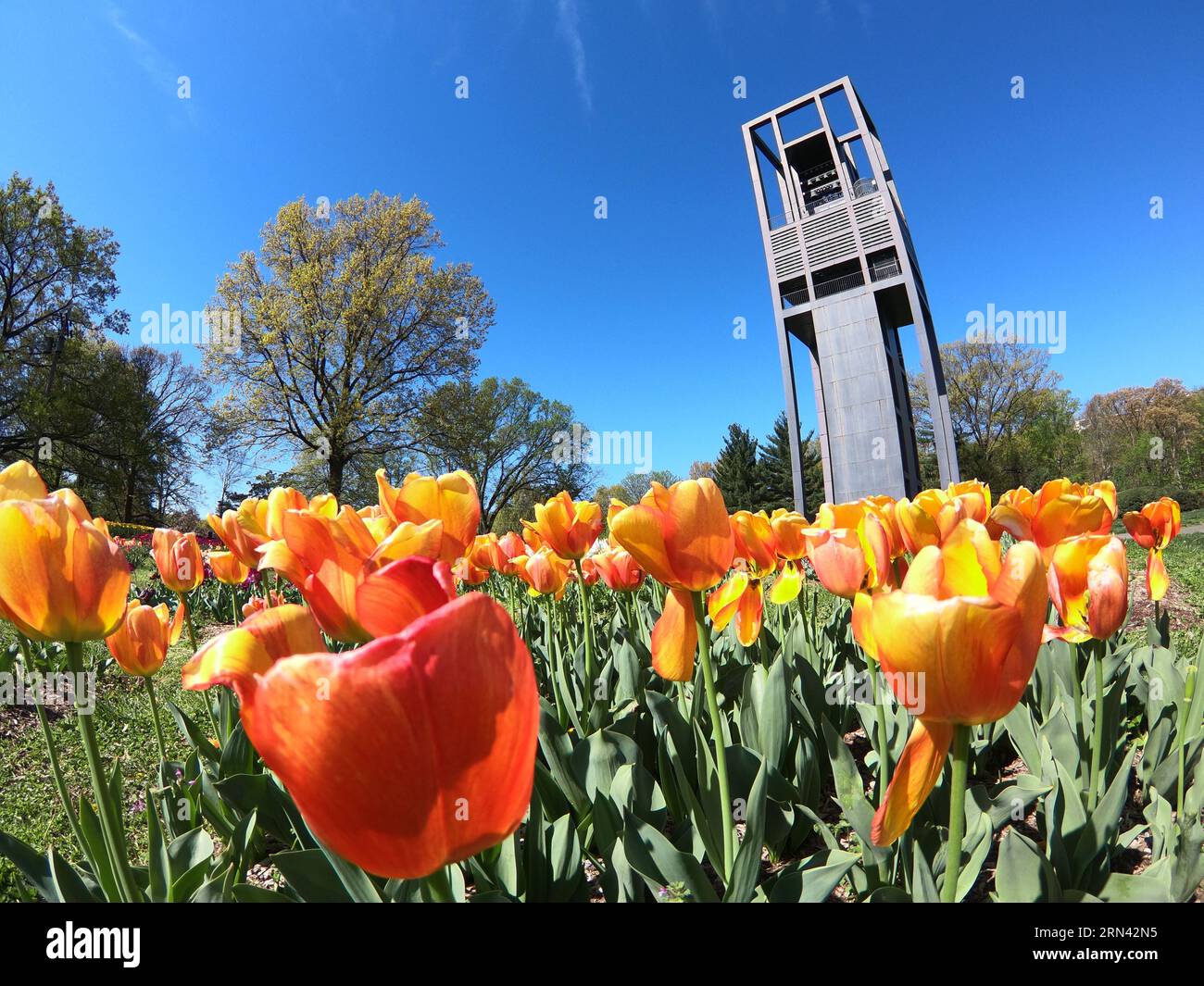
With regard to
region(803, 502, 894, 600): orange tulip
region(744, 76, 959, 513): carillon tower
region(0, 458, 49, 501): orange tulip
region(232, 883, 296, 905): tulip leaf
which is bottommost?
region(232, 883, 296, 905): tulip leaf

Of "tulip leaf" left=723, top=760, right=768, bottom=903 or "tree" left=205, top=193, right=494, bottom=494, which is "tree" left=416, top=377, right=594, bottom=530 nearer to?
"tree" left=205, top=193, right=494, bottom=494

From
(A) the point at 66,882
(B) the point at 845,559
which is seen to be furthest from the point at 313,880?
(B) the point at 845,559

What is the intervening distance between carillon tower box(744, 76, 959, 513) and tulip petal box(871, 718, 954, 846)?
17696 millimetres

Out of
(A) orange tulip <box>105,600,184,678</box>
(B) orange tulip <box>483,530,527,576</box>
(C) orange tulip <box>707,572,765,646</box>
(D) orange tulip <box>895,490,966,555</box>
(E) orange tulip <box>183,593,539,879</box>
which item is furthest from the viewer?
(B) orange tulip <box>483,530,527,576</box>

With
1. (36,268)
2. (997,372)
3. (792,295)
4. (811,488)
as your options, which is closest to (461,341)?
(792,295)

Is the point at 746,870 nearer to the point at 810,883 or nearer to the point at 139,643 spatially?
the point at 810,883

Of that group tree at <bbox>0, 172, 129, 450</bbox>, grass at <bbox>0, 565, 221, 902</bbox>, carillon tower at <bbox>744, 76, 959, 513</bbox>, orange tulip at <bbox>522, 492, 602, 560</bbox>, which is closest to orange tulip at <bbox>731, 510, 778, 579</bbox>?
orange tulip at <bbox>522, 492, 602, 560</bbox>

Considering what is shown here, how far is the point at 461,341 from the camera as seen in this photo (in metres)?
22.5

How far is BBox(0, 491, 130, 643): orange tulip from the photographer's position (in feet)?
2.85

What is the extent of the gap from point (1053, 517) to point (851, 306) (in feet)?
61.4

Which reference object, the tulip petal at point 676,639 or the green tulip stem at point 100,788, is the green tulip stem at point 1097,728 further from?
the green tulip stem at point 100,788
